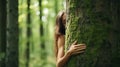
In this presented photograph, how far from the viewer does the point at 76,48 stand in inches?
139

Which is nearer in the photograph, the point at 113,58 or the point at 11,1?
the point at 113,58

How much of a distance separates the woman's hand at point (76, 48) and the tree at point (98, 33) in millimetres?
41

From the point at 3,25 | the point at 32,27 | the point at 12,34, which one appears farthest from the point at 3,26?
the point at 32,27

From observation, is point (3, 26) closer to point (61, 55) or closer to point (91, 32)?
point (61, 55)

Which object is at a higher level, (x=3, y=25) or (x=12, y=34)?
(x=3, y=25)

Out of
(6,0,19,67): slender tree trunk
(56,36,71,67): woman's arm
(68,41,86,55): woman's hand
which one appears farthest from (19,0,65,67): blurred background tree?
(68,41,86,55): woman's hand

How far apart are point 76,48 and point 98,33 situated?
0.89 ft

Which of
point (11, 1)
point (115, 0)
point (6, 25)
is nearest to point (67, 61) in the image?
point (115, 0)

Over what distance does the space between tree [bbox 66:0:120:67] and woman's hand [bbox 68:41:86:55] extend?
4cm

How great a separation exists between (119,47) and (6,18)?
428cm

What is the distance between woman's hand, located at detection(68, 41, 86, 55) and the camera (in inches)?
138

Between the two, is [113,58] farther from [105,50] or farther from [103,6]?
[103,6]

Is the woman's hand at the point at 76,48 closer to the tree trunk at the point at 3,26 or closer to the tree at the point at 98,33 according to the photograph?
the tree at the point at 98,33

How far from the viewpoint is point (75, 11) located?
3645mm
